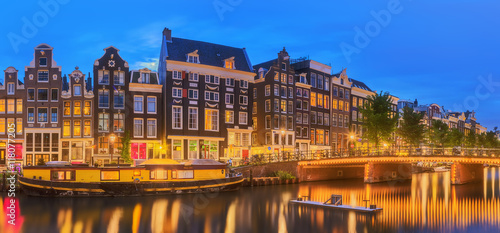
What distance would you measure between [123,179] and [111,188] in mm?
1644

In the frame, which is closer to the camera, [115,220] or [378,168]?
[115,220]

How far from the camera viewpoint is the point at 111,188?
41094 millimetres

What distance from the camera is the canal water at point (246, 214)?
28.5 meters

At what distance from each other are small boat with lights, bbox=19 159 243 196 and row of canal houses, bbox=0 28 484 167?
32.1ft

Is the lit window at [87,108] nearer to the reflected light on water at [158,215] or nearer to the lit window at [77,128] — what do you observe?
the lit window at [77,128]

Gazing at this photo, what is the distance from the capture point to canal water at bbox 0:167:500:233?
1122 inches

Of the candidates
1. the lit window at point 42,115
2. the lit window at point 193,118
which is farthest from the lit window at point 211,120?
the lit window at point 42,115

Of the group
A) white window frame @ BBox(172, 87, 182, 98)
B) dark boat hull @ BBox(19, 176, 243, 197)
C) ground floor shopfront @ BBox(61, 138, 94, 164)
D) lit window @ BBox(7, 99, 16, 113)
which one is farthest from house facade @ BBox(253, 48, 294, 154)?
lit window @ BBox(7, 99, 16, 113)

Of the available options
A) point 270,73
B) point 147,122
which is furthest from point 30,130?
point 270,73

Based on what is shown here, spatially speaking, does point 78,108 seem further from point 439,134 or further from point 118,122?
point 439,134

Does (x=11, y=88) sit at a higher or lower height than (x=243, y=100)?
higher

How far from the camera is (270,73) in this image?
68.4 metres

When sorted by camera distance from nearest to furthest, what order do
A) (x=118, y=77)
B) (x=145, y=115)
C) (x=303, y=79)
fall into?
(x=118, y=77) → (x=145, y=115) → (x=303, y=79)

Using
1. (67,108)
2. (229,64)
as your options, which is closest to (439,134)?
(229,64)
